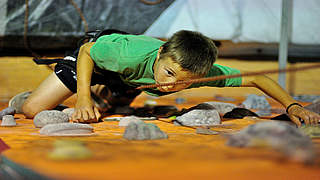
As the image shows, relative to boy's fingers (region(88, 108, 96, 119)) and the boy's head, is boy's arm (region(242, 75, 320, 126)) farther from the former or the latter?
boy's fingers (region(88, 108, 96, 119))

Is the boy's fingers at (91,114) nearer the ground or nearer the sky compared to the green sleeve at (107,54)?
nearer the ground

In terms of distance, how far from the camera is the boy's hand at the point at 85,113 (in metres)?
1.58

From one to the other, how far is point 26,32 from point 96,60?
2133 mm

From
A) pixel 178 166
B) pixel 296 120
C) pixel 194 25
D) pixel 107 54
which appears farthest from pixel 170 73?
pixel 194 25

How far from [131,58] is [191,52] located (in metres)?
0.30

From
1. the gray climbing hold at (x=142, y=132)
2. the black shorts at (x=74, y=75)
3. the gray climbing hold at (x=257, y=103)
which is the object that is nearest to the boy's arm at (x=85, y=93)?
the black shorts at (x=74, y=75)

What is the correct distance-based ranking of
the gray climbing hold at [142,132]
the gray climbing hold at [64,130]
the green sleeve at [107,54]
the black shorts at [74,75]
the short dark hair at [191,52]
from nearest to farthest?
the gray climbing hold at [142,132]
the gray climbing hold at [64,130]
the short dark hair at [191,52]
the green sleeve at [107,54]
the black shorts at [74,75]

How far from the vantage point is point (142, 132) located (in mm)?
1018

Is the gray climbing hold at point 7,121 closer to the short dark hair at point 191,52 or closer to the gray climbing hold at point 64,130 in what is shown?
the gray climbing hold at point 64,130

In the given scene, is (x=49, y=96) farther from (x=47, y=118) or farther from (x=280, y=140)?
(x=280, y=140)

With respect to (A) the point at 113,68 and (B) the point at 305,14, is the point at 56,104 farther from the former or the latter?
(B) the point at 305,14

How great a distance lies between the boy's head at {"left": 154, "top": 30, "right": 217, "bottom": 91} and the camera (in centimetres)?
141

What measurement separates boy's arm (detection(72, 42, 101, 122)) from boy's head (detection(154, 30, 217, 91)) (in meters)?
0.37

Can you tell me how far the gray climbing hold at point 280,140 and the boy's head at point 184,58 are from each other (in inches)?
26.4
